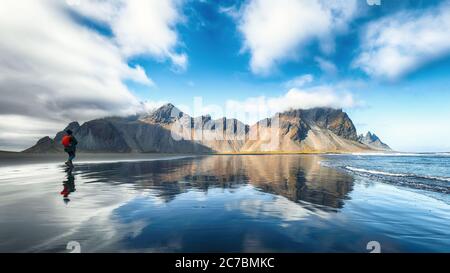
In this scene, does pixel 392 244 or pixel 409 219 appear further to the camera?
pixel 409 219

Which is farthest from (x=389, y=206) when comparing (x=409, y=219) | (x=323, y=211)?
(x=323, y=211)

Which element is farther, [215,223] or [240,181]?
[240,181]

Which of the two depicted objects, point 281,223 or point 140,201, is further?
point 140,201

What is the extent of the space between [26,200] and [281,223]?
38.8 ft

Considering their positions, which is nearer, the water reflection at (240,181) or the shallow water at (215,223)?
the shallow water at (215,223)

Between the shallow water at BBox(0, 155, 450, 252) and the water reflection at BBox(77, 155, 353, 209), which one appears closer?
the shallow water at BBox(0, 155, 450, 252)

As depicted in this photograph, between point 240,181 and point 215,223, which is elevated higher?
point 215,223

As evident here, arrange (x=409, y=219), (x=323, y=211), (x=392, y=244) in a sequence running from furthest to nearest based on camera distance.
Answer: (x=323, y=211)
(x=409, y=219)
(x=392, y=244)
